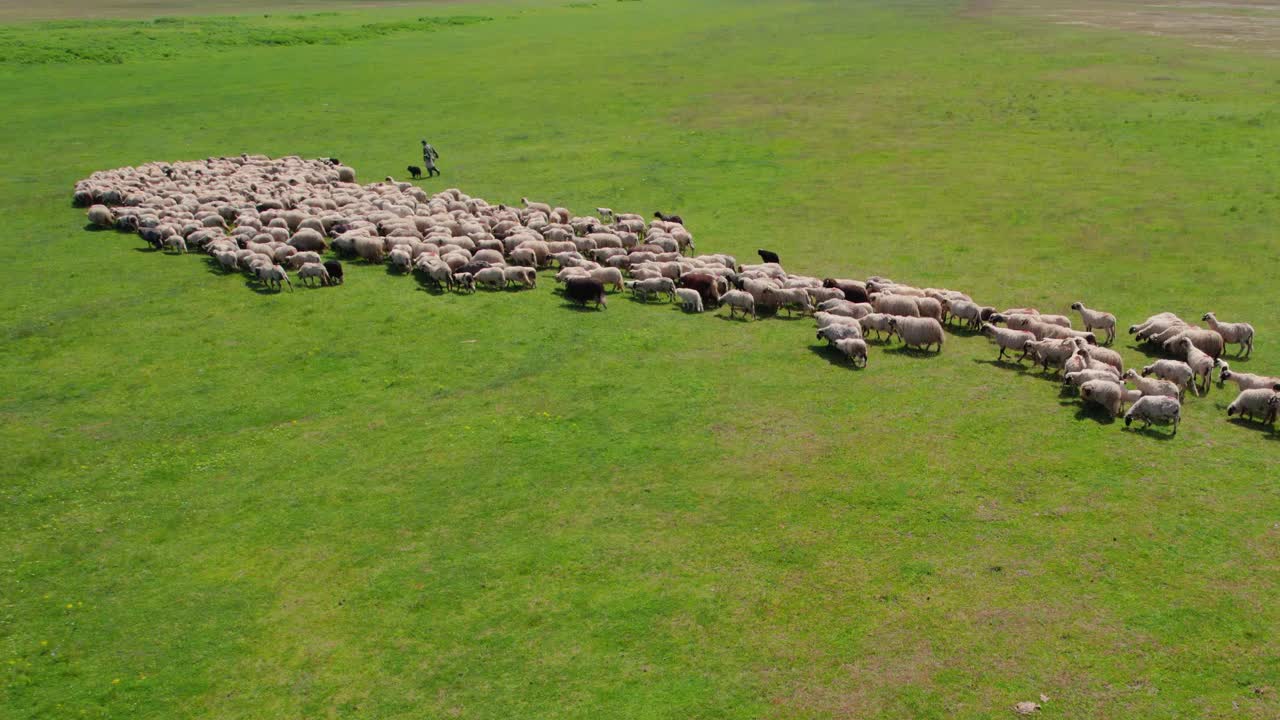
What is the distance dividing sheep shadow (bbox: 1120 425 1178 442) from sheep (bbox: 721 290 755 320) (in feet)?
28.6

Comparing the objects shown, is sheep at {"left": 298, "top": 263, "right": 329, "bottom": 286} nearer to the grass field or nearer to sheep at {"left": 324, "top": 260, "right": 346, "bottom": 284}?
sheep at {"left": 324, "top": 260, "right": 346, "bottom": 284}

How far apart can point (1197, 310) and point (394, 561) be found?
19751 millimetres

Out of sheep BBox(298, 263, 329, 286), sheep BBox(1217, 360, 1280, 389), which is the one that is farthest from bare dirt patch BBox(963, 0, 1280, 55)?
sheep BBox(298, 263, 329, 286)

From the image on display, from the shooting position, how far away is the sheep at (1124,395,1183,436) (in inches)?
663

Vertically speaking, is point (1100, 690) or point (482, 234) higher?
point (482, 234)

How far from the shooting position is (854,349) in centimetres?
1997

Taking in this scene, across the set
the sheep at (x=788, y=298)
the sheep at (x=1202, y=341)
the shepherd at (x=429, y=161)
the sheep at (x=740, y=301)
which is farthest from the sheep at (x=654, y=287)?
the shepherd at (x=429, y=161)

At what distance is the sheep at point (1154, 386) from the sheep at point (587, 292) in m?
11.9

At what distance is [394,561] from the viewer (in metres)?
13.5

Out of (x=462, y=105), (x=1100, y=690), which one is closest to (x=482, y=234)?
(x=1100, y=690)

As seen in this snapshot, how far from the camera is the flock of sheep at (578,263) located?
1908 centimetres

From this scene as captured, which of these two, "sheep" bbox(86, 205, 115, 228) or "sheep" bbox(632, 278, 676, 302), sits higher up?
"sheep" bbox(86, 205, 115, 228)

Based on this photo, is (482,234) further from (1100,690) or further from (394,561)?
(1100,690)

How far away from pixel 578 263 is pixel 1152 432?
14.6m
